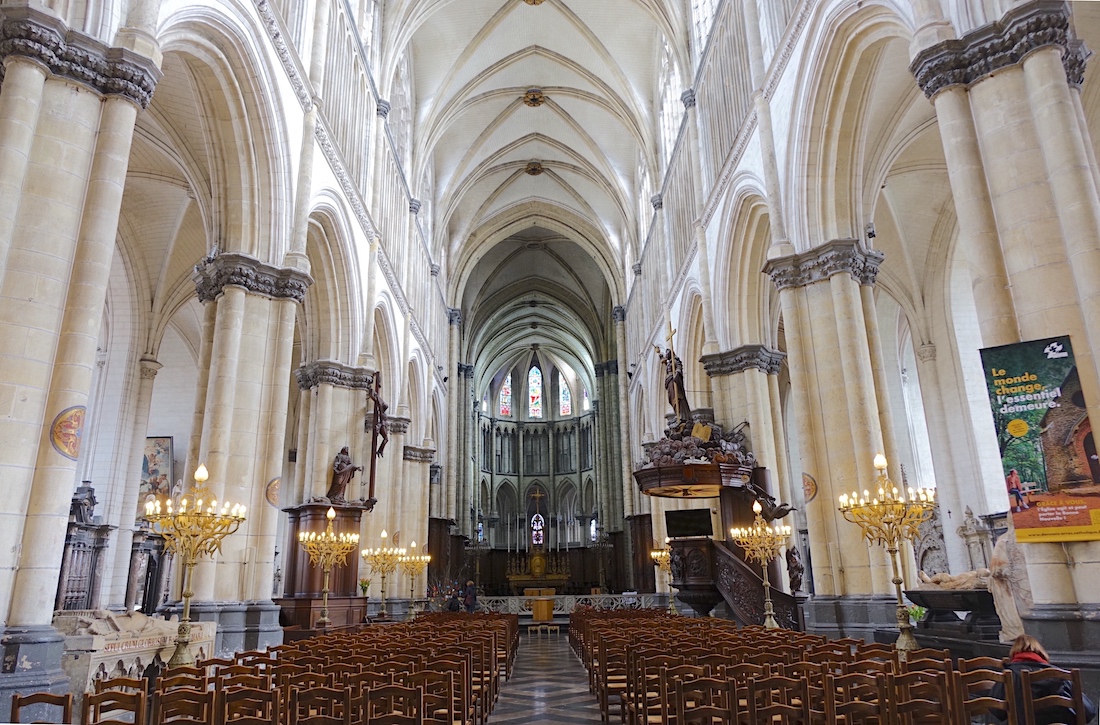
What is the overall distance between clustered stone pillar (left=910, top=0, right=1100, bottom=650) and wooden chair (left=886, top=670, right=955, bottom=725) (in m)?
2.82

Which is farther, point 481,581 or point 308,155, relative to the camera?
point 481,581

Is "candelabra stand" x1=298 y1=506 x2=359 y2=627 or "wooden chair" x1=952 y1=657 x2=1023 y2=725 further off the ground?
"candelabra stand" x1=298 y1=506 x2=359 y2=627

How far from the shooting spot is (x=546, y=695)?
10430mm

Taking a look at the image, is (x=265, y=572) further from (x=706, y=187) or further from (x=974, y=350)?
(x=974, y=350)

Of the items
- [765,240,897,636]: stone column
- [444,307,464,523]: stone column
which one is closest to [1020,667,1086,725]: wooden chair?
[765,240,897,636]: stone column

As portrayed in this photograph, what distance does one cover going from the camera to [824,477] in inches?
481

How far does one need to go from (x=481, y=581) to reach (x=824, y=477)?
1538 inches

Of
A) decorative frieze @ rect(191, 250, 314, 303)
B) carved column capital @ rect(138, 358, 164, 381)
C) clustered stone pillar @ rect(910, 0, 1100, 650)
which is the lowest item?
clustered stone pillar @ rect(910, 0, 1100, 650)

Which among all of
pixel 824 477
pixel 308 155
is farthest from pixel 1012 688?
pixel 308 155

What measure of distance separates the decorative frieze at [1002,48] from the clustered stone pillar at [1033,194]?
0.01 metres

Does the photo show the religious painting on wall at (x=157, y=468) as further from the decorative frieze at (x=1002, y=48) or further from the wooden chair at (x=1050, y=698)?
the wooden chair at (x=1050, y=698)

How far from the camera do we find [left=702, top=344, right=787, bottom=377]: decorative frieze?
18078 mm

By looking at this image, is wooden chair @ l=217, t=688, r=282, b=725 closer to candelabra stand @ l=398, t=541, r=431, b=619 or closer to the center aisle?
the center aisle

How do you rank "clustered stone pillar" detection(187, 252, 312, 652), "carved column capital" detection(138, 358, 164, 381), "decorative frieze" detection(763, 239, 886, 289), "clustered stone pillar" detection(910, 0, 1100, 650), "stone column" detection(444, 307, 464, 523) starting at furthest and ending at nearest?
"stone column" detection(444, 307, 464, 523)
"carved column capital" detection(138, 358, 164, 381)
"decorative frieze" detection(763, 239, 886, 289)
"clustered stone pillar" detection(187, 252, 312, 652)
"clustered stone pillar" detection(910, 0, 1100, 650)
